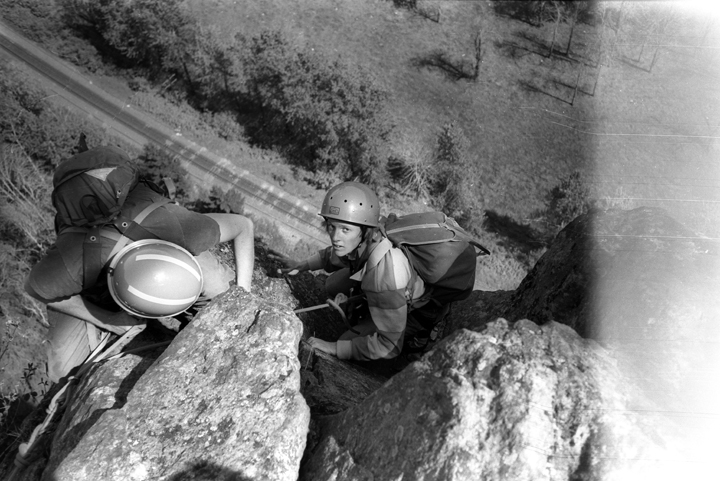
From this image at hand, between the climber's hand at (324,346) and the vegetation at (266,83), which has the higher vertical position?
the climber's hand at (324,346)

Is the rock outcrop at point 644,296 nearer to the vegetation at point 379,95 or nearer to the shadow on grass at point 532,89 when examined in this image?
the vegetation at point 379,95

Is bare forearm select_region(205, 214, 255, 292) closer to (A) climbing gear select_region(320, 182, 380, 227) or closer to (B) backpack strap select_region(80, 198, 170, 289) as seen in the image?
(B) backpack strap select_region(80, 198, 170, 289)

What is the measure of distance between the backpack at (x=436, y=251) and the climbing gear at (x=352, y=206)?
29 cm

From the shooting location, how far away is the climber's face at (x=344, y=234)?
7.34 m

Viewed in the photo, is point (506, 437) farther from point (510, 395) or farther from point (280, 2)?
point (280, 2)

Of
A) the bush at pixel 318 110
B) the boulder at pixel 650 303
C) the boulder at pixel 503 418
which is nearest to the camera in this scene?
the boulder at pixel 503 418

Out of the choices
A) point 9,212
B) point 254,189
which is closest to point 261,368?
point 9,212

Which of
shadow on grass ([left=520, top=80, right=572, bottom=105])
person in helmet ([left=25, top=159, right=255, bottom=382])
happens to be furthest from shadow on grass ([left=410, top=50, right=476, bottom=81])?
person in helmet ([left=25, top=159, right=255, bottom=382])

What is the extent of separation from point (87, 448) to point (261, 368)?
Answer: 180 centimetres

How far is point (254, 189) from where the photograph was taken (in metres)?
34.0

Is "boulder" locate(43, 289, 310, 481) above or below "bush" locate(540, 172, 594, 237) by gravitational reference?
above

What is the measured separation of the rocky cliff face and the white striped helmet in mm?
393

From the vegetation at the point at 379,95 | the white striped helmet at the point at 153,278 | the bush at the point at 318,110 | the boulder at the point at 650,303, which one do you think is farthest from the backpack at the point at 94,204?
the bush at the point at 318,110

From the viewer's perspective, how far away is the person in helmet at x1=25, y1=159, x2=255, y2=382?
6.46 meters
